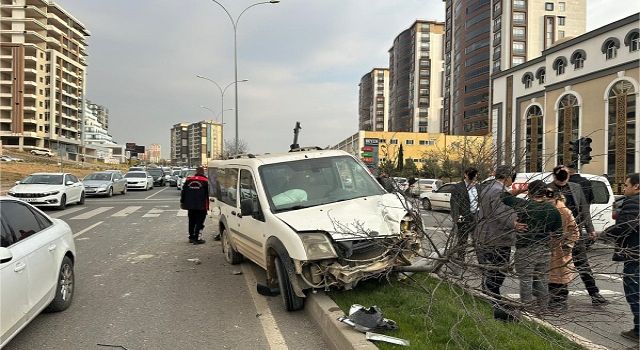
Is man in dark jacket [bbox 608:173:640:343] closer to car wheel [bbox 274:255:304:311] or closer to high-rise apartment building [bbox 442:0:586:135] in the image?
car wheel [bbox 274:255:304:311]

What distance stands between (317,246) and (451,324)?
A: 151 cm

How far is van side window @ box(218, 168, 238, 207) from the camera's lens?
7013mm

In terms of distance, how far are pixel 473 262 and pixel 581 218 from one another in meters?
1.06

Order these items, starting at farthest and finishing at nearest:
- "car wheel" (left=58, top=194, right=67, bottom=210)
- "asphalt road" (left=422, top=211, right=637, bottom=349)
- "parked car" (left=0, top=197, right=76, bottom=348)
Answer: "car wheel" (left=58, top=194, right=67, bottom=210) → "parked car" (left=0, top=197, right=76, bottom=348) → "asphalt road" (left=422, top=211, right=637, bottom=349)

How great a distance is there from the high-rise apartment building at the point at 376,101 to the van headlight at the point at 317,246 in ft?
543

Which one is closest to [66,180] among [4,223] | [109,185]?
[109,185]

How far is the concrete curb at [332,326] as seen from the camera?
376 centimetres

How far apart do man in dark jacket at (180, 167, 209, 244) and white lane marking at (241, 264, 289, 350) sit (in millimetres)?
3498

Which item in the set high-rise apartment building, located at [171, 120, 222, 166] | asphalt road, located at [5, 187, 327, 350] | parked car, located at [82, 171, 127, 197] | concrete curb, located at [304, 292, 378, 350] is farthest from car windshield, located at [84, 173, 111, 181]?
concrete curb, located at [304, 292, 378, 350]

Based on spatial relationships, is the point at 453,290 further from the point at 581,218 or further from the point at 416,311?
the point at 581,218

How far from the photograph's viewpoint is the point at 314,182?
6.02m

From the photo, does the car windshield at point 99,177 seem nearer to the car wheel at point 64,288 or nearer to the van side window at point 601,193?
the car wheel at point 64,288

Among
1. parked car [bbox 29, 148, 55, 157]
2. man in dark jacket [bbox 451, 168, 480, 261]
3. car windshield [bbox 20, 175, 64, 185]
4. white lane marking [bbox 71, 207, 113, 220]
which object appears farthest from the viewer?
parked car [bbox 29, 148, 55, 157]

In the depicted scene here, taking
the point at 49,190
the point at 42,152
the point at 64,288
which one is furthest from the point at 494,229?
the point at 42,152
